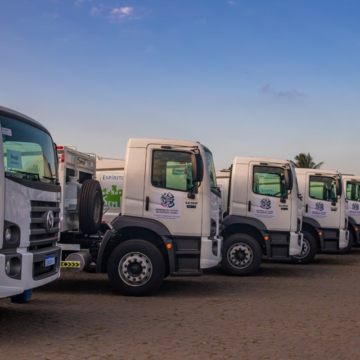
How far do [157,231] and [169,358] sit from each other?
414cm

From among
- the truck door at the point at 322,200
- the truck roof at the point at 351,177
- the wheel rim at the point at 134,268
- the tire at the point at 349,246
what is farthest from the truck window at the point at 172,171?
the truck roof at the point at 351,177

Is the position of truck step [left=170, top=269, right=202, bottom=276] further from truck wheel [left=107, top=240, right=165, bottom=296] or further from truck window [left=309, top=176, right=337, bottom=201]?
truck window [left=309, top=176, right=337, bottom=201]

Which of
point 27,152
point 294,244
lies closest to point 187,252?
point 27,152

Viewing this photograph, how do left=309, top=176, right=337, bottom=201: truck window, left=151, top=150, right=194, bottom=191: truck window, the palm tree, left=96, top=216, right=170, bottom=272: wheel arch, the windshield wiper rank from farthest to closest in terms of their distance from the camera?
the palm tree, left=309, top=176, right=337, bottom=201: truck window, left=151, top=150, right=194, bottom=191: truck window, left=96, top=216, right=170, bottom=272: wheel arch, the windshield wiper

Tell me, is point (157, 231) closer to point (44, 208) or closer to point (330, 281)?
point (44, 208)

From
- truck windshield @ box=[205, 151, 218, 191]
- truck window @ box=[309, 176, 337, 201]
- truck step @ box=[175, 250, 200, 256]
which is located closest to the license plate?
truck step @ box=[175, 250, 200, 256]

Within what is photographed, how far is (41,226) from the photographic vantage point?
6.90m

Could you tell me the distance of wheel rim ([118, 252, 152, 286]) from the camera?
966 centimetres

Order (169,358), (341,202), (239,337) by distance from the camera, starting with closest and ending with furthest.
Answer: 1. (169,358)
2. (239,337)
3. (341,202)

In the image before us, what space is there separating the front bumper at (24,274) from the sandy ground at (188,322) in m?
0.60

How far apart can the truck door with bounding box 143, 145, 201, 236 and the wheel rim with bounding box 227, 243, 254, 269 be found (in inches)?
123

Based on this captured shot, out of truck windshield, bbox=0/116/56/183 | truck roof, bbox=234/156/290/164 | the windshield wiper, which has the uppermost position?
truck roof, bbox=234/156/290/164

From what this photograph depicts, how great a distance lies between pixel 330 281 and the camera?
41.1 ft

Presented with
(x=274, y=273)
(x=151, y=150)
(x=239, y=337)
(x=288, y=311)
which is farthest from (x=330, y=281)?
(x=239, y=337)
